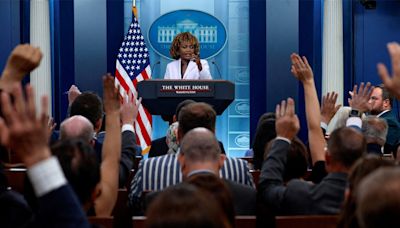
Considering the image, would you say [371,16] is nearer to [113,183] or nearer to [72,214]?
[113,183]

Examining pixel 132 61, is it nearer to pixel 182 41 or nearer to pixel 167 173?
pixel 182 41

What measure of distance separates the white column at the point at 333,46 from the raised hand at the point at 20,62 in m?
7.72

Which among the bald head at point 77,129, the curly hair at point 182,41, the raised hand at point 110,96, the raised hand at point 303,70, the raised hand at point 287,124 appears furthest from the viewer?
the curly hair at point 182,41

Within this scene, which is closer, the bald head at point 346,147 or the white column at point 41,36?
the bald head at point 346,147

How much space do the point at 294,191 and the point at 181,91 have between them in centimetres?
324

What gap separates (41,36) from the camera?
386 inches

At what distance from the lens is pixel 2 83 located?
2.45m

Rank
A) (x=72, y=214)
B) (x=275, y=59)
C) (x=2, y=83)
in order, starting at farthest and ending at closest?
(x=275, y=59) → (x=2, y=83) → (x=72, y=214)

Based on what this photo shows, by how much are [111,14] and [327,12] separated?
312 centimetres

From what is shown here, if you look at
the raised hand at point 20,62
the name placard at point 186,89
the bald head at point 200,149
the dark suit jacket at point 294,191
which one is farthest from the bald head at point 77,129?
the name placard at point 186,89

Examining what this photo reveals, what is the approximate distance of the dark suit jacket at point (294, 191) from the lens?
Result: 3.00 m

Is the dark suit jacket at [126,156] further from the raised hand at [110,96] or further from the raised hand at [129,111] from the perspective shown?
the raised hand at [110,96]

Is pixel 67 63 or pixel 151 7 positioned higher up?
pixel 151 7

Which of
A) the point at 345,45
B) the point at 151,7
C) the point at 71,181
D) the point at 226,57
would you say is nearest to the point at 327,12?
the point at 345,45
